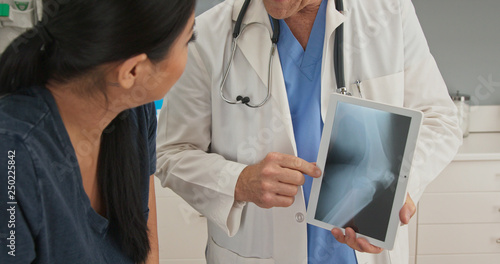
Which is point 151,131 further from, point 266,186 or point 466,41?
point 466,41

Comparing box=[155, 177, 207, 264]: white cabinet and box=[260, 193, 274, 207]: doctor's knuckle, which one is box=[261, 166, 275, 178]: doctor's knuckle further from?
box=[155, 177, 207, 264]: white cabinet

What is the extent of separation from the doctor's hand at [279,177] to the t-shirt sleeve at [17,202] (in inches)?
17.1

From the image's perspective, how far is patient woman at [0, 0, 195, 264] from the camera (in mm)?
597

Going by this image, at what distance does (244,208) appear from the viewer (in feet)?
3.55

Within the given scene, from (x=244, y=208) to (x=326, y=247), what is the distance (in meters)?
0.21

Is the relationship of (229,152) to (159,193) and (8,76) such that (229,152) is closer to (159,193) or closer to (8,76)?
(8,76)

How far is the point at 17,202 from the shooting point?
1.94 feet

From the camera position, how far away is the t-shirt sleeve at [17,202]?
22.7 inches

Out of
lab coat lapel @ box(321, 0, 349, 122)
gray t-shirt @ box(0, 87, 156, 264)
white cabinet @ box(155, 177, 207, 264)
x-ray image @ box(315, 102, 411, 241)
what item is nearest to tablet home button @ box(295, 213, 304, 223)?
x-ray image @ box(315, 102, 411, 241)

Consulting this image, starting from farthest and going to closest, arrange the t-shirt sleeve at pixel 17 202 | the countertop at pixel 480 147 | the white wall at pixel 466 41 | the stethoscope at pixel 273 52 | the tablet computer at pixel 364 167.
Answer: the white wall at pixel 466 41 < the countertop at pixel 480 147 < the stethoscope at pixel 273 52 < the tablet computer at pixel 364 167 < the t-shirt sleeve at pixel 17 202

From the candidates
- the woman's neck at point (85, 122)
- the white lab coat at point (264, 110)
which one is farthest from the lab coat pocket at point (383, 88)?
the woman's neck at point (85, 122)

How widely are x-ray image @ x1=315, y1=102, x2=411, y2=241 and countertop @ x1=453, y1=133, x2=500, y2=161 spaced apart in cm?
118

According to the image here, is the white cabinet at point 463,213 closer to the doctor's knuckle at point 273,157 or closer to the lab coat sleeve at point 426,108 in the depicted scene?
the lab coat sleeve at point 426,108

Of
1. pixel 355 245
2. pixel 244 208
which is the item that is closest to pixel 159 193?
pixel 244 208
